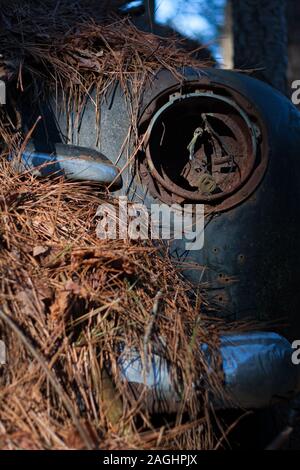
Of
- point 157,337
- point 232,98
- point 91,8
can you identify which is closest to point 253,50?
point 91,8

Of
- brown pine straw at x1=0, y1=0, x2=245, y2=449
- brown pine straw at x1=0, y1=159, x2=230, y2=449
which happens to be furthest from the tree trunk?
brown pine straw at x1=0, y1=159, x2=230, y2=449

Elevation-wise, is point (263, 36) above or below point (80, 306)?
above

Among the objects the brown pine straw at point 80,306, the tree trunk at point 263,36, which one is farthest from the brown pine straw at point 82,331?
the tree trunk at point 263,36

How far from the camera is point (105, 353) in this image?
1.77 meters

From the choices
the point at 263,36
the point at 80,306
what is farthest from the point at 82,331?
the point at 263,36

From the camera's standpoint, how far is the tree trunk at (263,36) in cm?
414

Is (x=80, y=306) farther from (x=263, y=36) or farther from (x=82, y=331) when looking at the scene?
(x=263, y=36)

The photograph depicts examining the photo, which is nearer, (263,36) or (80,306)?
(80,306)

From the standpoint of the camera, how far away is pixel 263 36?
13.8 feet

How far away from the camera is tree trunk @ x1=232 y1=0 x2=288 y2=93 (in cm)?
414

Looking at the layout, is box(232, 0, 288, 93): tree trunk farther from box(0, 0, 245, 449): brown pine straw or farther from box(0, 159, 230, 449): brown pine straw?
box(0, 159, 230, 449): brown pine straw

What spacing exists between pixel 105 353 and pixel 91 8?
1.70m

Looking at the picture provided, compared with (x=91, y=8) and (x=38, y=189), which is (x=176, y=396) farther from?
(x=91, y=8)

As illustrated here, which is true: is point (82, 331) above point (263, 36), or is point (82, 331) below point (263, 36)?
below
